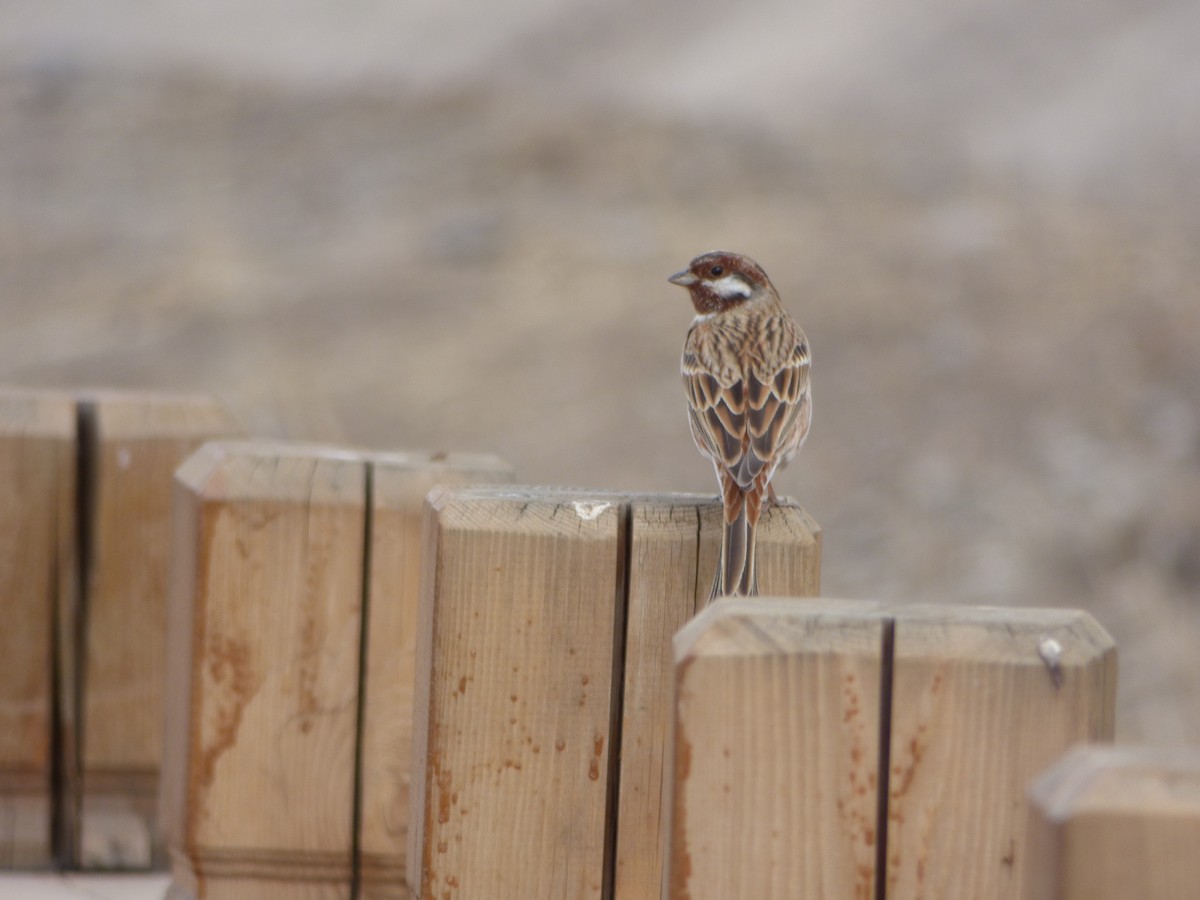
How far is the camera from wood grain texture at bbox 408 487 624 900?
8.67 feet

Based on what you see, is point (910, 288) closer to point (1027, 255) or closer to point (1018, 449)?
point (1027, 255)

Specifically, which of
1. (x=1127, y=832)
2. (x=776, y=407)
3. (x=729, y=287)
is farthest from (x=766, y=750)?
(x=729, y=287)

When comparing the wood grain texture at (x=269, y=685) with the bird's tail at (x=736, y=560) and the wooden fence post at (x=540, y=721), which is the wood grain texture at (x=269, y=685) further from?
the bird's tail at (x=736, y=560)

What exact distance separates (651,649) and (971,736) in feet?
2.27

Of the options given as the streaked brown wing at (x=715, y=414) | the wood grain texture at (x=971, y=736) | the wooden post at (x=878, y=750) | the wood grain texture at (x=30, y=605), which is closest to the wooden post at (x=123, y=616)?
the wood grain texture at (x=30, y=605)

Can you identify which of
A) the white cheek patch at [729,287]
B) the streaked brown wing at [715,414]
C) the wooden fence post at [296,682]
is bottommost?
the wooden fence post at [296,682]

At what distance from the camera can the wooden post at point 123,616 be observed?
4.05 m

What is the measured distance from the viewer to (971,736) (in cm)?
206

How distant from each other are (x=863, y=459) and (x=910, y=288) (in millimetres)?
3675

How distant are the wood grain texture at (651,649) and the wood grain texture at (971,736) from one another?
621 millimetres

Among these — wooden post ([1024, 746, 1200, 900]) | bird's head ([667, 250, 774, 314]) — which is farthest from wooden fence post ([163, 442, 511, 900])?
bird's head ([667, 250, 774, 314])

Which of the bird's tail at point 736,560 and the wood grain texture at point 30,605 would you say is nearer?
the bird's tail at point 736,560

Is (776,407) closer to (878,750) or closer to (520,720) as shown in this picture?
(520,720)

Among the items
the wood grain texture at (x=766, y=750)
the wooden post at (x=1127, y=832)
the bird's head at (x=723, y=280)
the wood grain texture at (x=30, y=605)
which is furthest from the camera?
the bird's head at (x=723, y=280)
